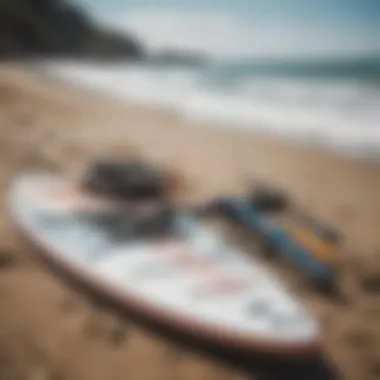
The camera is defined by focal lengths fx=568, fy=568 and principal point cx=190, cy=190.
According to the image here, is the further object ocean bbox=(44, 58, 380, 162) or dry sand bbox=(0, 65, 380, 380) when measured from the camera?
ocean bbox=(44, 58, 380, 162)

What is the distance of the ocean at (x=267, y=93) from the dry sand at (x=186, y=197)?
51 mm

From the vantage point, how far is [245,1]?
149 centimetres

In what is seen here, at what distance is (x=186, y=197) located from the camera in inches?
58.8

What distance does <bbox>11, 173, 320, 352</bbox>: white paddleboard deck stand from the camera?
3.85 feet

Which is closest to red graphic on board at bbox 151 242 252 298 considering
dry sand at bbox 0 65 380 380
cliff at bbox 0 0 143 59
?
dry sand at bbox 0 65 380 380

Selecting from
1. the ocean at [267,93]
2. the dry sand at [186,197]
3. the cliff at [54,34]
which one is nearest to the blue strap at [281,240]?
the dry sand at [186,197]

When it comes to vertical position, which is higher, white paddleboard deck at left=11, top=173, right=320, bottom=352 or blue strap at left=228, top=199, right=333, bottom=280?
blue strap at left=228, top=199, right=333, bottom=280

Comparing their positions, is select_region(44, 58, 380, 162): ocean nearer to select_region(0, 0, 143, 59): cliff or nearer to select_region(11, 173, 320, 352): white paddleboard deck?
select_region(0, 0, 143, 59): cliff

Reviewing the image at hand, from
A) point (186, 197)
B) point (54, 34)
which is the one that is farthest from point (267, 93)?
point (54, 34)

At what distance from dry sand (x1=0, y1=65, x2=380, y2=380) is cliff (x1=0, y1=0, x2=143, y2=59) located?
83mm

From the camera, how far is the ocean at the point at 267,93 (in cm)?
152

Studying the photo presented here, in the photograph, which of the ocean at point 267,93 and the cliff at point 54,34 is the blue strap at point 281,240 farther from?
the cliff at point 54,34

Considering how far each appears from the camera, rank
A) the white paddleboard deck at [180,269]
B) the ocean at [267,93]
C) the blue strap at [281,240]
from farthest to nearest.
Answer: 1. the ocean at [267,93]
2. the blue strap at [281,240]
3. the white paddleboard deck at [180,269]

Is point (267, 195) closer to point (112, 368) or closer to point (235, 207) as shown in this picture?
point (235, 207)
